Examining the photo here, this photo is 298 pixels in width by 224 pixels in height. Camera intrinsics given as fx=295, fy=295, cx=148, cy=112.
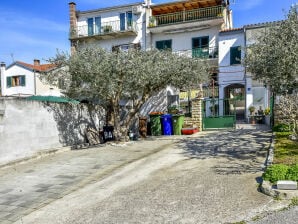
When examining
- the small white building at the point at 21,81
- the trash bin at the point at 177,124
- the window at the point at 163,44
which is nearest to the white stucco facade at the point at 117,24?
the window at the point at 163,44

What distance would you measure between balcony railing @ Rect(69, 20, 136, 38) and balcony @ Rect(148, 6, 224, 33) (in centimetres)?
235

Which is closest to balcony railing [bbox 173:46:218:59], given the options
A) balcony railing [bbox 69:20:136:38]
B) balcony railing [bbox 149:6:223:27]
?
balcony railing [bbox 149:6:223:27]

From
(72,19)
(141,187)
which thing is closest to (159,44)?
(72,19)

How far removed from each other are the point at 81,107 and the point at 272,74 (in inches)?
340

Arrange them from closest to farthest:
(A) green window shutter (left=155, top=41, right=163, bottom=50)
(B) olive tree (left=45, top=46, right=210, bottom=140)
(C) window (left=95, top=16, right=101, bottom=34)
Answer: (B) olive tree (left=45, top=46, right=210, bottom=140), (A) green window shutter (left=155, top=41, right=163, bottom=50), (C) window (left=95, top=16, right=101, bottom=34)

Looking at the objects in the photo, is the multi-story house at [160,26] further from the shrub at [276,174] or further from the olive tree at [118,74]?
the shrub at [276,174]

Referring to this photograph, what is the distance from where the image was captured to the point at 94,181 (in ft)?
24.7

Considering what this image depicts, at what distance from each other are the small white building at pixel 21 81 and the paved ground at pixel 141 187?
90.4 feet

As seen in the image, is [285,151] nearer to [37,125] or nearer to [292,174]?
[292,174]

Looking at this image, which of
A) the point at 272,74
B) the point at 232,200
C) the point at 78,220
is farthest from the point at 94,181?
the point at 272,74

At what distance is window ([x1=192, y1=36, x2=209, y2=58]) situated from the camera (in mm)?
26609

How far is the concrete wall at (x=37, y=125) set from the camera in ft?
32.2

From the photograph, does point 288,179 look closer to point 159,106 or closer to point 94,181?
point 94,181

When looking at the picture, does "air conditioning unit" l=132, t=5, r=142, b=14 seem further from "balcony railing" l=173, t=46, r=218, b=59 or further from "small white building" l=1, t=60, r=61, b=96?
"small white building" l=1, t=60, r=61, b=96
